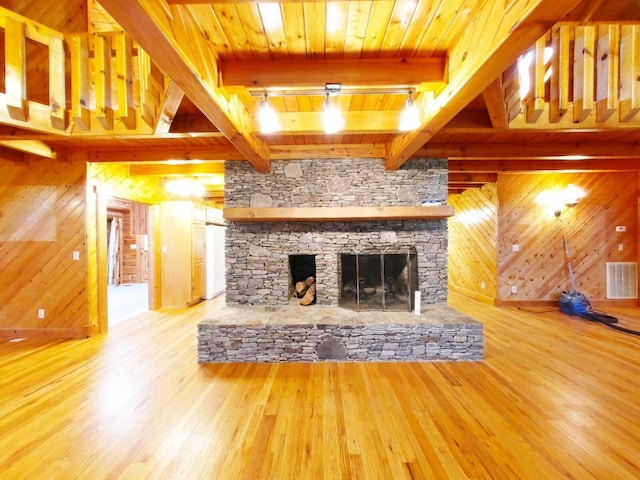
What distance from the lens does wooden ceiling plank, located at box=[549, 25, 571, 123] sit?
2213mm

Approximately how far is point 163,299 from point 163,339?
1893mm

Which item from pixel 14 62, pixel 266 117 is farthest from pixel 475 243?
pixel 14 62

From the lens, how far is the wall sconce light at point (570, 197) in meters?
5.01

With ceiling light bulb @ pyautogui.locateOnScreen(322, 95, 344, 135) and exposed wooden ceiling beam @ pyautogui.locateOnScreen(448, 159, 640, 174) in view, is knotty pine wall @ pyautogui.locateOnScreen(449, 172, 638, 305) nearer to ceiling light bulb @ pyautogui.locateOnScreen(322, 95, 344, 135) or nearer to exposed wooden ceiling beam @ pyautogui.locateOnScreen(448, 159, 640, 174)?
exposed wooden ceiling beam @ pyautogui.locateOnScreen(448, 159, 640, 174)

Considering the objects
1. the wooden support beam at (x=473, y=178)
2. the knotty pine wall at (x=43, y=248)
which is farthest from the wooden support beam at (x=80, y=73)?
the wooden support beam at (x=473, y=178)

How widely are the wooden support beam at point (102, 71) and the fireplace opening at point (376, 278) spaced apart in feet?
9.68

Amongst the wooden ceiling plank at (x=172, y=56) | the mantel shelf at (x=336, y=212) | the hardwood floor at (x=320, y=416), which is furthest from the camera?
the mantel shelf at (x=336, y=212)

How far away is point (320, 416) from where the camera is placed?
208cm

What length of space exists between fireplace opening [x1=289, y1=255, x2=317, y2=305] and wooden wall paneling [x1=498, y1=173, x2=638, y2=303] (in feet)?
12.4

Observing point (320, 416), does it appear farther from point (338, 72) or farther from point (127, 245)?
point (127, 245)

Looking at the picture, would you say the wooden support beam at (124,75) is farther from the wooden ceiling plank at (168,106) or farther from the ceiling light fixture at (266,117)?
the ceiling light fixture at (266,117)

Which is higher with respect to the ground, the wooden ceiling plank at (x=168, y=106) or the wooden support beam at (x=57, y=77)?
the wooden support beam at (x=57, y=77)

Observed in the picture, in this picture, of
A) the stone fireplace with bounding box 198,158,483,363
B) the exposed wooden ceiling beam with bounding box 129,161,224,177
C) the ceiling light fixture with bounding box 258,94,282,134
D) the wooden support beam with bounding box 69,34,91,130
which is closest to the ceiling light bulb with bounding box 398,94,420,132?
the ceiling light fixture with bounding box 258,94,282,134

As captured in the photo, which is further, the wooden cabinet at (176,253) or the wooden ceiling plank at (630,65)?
the wooden cabinet at (176,253)
